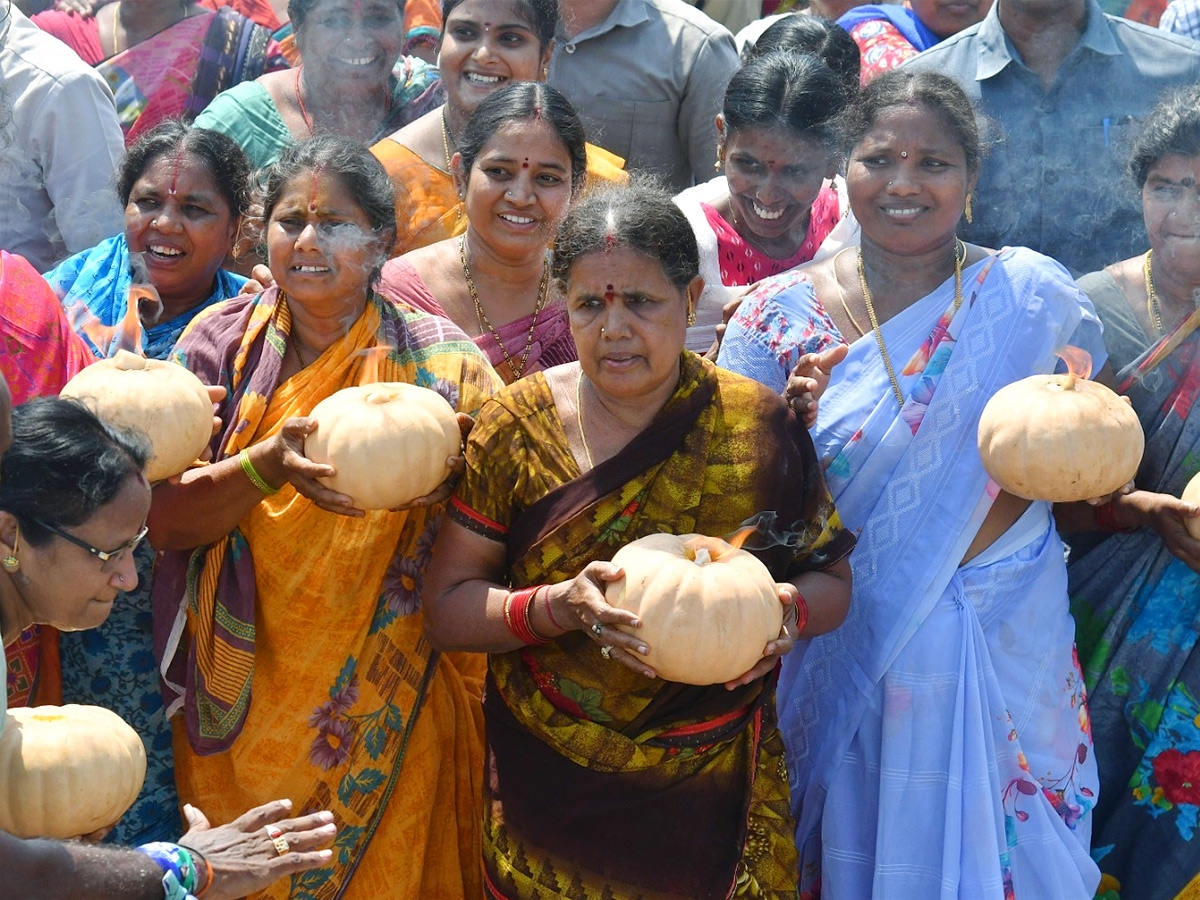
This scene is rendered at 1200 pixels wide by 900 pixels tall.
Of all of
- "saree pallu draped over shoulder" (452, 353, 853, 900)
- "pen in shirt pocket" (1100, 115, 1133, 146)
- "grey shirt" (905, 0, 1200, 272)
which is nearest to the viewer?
"saree pallu draped over shoulder" (452, 353, 853, 900)

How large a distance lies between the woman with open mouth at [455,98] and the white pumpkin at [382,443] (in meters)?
1.55

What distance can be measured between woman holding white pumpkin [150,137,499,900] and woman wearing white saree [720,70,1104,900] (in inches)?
40.3

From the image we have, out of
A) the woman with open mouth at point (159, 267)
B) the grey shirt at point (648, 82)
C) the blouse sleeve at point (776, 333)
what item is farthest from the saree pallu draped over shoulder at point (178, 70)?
the blouse sleeve at point (776, 333)

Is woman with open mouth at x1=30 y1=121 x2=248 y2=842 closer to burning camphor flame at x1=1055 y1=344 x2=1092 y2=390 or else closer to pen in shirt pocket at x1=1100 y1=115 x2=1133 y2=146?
burning camphor flame at x1=1055 y1=344 x2=1092 y2=390

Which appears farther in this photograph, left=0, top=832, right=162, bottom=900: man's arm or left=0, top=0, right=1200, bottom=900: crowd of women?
left=0, top=0, right=1200, bottom=900: crowd of women

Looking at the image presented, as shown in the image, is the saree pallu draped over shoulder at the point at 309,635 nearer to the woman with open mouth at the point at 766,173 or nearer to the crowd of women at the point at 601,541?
the crowd of women at the point at 601,541

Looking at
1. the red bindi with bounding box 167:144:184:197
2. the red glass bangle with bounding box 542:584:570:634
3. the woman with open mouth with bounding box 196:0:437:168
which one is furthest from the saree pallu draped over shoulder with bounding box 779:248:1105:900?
the woman with open mouth with bounding box 196:0:437:168

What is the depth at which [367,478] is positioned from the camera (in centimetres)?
366

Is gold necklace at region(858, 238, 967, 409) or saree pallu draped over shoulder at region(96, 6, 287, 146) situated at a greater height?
gold necklace at region(858, 238, 967, 409)

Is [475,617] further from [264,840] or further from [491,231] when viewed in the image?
[491,231]

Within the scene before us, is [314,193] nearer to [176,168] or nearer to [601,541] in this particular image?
[176,168]

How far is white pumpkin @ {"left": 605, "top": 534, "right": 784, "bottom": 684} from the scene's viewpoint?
3.41m

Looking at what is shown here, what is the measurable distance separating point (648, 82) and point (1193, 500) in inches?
111

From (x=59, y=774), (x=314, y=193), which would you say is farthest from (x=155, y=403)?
(x=59, y=774)
